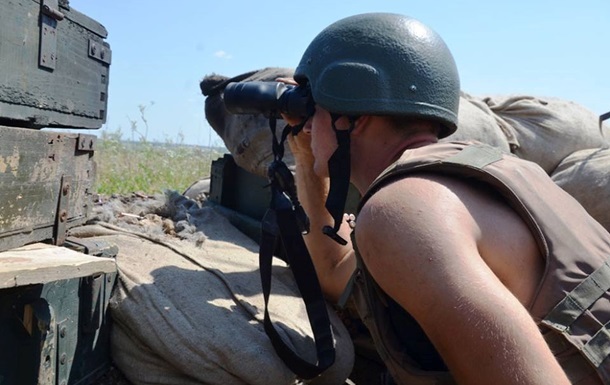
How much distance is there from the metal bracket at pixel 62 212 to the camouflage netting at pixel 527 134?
46.9 inches

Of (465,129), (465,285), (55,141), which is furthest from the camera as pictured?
(465,129)

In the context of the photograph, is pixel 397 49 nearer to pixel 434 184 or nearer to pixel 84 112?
pixel 434 184

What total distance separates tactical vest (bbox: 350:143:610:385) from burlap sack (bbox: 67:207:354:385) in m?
0.68

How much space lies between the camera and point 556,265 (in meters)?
1.41

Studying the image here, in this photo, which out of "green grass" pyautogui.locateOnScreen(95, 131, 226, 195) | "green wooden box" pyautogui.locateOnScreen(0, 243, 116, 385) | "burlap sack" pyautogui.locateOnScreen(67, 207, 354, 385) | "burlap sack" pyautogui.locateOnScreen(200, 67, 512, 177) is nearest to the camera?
"green wooden box" pyautogui.locateOnScreen(0, 243, 116, 385)

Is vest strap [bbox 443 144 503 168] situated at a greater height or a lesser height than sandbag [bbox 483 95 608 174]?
lesser

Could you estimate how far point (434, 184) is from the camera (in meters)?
1.40

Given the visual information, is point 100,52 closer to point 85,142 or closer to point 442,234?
point 85,142

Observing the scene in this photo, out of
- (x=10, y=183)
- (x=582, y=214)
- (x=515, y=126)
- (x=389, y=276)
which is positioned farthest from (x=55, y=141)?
(x=515, y=126)

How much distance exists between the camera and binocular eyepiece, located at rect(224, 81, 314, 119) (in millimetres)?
2121

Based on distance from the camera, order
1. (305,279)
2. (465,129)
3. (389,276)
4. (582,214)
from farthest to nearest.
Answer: (465,129) → (305,279) → (582,214) → (389,276)

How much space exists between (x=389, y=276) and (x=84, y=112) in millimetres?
1457

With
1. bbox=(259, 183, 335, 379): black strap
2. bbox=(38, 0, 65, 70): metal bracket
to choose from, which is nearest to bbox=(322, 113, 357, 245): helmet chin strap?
bbox=(259, 183, 335, 379): black strap

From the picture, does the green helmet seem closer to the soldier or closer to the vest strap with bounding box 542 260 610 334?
the soldier
